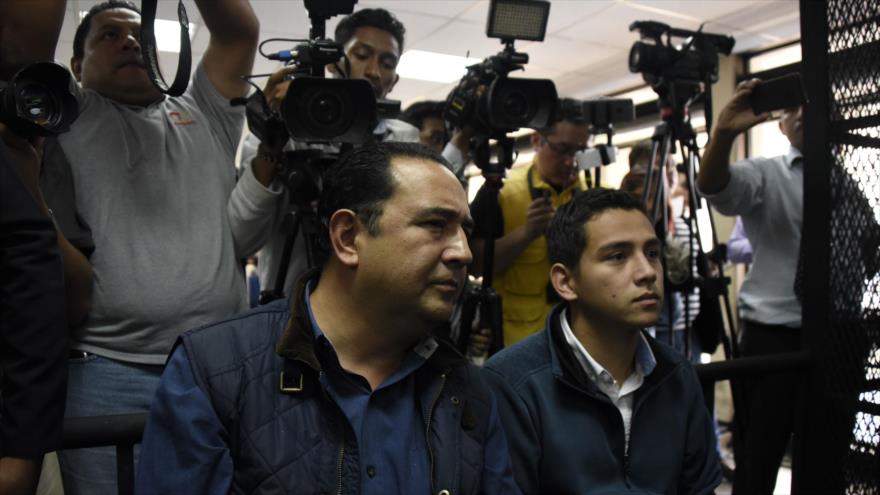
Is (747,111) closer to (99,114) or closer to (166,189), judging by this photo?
(166,189)

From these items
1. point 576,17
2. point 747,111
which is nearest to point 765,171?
point 747,111

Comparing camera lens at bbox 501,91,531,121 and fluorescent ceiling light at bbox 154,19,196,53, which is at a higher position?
fluorescent ceiling light at bbox 154,19,196,53

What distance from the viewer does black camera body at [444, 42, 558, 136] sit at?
6.15 ft

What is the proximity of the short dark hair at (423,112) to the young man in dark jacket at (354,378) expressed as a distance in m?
1.60

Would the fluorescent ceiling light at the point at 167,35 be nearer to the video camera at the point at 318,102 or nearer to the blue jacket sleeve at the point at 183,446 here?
the video camera at the point at 318,102

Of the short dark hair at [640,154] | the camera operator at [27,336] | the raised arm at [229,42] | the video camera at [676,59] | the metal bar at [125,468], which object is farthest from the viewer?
the short dark hair at [640,154]

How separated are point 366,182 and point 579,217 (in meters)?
0.66

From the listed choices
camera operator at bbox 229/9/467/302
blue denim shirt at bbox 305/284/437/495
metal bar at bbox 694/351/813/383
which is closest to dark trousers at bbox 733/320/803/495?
metal bar at bbox 694/351/813/383

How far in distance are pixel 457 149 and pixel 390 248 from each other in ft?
3.22

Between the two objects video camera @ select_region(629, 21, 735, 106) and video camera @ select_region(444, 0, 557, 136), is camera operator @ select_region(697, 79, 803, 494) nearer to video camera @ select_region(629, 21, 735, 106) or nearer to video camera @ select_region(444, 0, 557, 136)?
video camera @ select_region(629, 21, 735, 106)

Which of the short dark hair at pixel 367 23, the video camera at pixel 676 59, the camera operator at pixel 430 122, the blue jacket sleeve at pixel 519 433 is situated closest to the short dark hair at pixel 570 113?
the video camera at pixel 676 59

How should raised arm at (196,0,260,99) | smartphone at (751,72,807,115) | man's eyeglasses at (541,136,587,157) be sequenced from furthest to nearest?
man's eyeglasses at (541,136,587,157) < smartphone at (751,72,807,115) < raised arm at (196,0,260,99)

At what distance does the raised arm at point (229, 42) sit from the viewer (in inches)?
58.0

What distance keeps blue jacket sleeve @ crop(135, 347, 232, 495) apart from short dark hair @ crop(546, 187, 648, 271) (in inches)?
34.6
